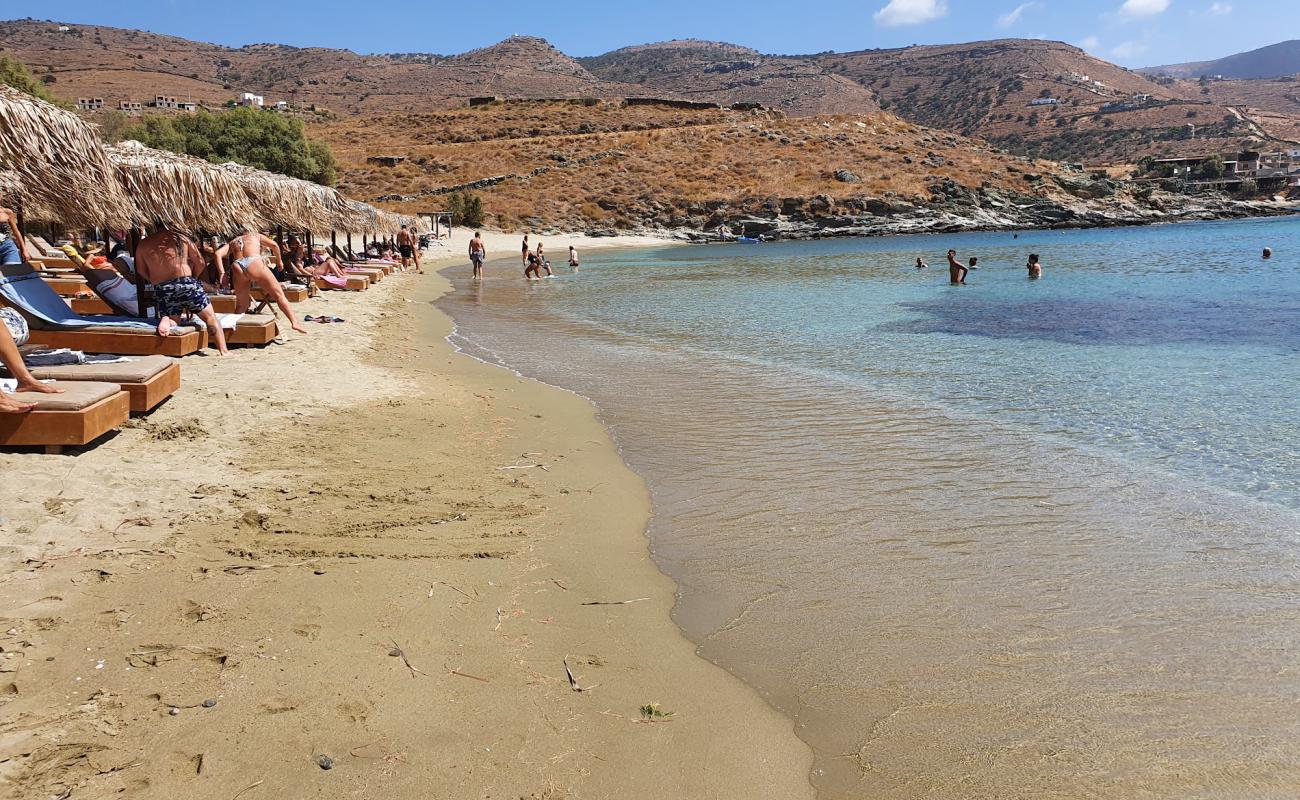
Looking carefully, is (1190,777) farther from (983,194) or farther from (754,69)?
(754,69)

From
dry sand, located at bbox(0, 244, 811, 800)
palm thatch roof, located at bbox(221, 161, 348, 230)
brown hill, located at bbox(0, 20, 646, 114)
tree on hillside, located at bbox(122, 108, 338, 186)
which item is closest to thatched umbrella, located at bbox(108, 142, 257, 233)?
palm thatch roof, located at bbox(221, 161, 348, 230)

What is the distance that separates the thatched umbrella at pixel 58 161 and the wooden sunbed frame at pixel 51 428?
10.6ft

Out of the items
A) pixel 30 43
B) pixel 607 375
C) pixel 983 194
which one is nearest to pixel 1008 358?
pixel 607 375

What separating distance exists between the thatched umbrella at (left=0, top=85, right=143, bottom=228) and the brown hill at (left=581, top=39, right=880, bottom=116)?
104 meters

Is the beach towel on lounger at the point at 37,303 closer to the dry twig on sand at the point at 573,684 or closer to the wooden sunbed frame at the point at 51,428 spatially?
the wooden sunbed frame at the point at 51,428

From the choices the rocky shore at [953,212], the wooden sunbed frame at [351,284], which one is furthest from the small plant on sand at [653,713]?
the rocky shore at [953,212]

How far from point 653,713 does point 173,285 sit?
25.4 ft

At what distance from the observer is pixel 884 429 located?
6980 mm

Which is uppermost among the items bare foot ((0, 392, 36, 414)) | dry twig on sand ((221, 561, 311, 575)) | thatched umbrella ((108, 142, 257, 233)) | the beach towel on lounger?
thatched umbrella ((108, 142, 257, 233))

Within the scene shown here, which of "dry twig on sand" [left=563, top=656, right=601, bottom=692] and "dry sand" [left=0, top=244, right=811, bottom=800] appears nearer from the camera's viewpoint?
"dry sand" [left=0, top=244, right=811, bottom=800]

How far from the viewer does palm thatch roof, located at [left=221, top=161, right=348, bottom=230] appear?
13.4 meters

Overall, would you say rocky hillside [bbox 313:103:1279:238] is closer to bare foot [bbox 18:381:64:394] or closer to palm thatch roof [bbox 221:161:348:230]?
palm thatch roof [bbox 221:161:348:230]

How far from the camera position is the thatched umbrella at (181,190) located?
30.2ft

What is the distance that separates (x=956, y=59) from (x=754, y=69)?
33556 millimetres
